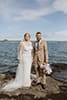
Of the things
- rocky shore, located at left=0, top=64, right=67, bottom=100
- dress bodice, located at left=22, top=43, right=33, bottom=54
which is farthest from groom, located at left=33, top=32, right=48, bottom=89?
rocky shore, located at left=0, top=64, right=67, bottom=100

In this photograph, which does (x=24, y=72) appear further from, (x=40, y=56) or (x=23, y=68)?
(x=40, y=56)

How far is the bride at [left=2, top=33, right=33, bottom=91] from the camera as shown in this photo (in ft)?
40.6

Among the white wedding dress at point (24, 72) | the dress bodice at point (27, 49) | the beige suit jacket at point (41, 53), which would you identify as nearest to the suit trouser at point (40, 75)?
the beige suit jacket at point (41, 53)

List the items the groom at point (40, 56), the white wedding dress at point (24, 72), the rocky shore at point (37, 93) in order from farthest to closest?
the white wedding dress at point (24, 72), the groom at point (40, 56), the rocky shore at point (37, 93)

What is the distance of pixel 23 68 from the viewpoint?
499 inches

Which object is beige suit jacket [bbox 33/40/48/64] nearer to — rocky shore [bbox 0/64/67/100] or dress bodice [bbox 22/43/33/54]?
dress bodice [bbox 22/43/33/54]

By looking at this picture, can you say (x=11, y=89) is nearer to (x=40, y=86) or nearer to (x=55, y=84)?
(x=40, y=86)

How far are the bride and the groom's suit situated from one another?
259 mm

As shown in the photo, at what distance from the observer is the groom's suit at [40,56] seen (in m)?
12.3

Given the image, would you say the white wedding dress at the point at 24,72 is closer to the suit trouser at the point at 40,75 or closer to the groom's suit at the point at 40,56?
the groom's suit at the point at 40,56

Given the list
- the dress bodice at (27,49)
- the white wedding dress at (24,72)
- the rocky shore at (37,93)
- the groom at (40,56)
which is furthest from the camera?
the white wedding dress at (24,72)

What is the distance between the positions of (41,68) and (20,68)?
1.07 meters

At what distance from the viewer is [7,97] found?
1130 cm

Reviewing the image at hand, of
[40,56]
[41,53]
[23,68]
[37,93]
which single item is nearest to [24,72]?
[23,68]
